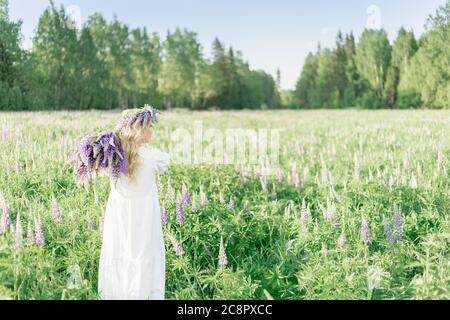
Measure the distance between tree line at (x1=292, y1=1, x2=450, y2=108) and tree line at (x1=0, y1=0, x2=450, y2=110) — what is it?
23 mm

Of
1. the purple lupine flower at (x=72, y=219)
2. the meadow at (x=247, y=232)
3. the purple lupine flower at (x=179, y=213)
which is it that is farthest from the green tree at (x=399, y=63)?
the purple lupine flower at (x=72, y=219)

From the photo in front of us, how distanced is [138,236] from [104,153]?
2.42ft

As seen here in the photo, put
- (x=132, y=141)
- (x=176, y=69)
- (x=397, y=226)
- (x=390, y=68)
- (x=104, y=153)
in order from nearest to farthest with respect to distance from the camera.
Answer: (x=104, y=153) → (x=132, y=141) → (x=397, y=226) → (x=390, y=68) → (x=176, y=69)

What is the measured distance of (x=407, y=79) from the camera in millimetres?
9602

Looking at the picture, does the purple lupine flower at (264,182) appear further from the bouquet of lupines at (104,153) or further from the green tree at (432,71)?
the green tree at (432,71)

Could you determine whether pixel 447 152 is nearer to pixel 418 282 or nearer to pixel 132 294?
pixel 418 282

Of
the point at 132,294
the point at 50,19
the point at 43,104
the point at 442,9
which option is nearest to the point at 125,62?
the point at 43,104

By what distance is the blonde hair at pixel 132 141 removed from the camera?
3.74m

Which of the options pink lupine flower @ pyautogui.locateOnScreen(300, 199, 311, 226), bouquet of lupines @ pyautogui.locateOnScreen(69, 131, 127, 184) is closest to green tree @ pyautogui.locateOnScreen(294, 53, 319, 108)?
pink lupine flower @ pyautogui.locateOnScreen(300, 199, 311, 226)

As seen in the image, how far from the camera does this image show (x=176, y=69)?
41.1 ft

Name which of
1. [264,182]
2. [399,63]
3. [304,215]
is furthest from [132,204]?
[399,63]

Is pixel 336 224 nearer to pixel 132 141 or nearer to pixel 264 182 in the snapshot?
pixel 264 182

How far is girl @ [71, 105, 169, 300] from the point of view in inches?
146
